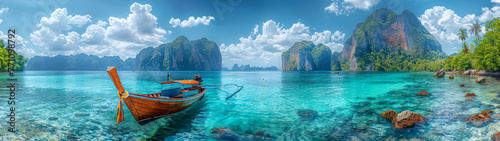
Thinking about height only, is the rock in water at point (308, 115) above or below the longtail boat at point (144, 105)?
below

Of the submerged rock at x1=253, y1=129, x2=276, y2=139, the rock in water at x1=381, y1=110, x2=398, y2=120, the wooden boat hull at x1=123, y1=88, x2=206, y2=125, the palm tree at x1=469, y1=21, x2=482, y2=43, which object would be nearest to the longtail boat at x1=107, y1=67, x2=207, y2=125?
the wooden boat hull at x1=123, y1=88, x2=206, y2=125

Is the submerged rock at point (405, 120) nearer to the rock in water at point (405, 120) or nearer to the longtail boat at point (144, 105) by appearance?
the rock in water at point (405, 120)

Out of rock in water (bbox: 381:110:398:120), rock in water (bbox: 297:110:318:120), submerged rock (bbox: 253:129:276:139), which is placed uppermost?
rock in water (bbox: 381:110:398:120)

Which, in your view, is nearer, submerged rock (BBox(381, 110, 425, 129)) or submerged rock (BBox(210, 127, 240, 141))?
submerged rock (BBox(210, 127, 240, 141))

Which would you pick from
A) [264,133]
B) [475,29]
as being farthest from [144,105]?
[475,29]

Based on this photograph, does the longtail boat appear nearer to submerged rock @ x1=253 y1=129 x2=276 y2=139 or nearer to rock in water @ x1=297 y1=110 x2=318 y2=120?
submerged rock @ x1=253 y1=129 x2=276 y2=139

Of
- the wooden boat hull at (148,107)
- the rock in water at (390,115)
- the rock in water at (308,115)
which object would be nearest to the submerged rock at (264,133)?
the rock in water at (308,115)

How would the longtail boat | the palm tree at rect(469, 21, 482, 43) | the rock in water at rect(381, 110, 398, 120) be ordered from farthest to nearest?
the palm tree at rect(469, 21, 482, 43), the rock in water at rect(381, 110, 398, 120), the longtail boat

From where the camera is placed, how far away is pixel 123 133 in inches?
466

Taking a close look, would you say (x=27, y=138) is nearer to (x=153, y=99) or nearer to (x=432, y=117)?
(x=153, y=99)

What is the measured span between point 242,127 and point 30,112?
17819 mm

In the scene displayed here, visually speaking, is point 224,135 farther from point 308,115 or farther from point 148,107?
point 308,115

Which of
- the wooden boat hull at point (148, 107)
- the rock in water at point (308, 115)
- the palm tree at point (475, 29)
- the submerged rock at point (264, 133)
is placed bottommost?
the submerged rock at point (264, 133)

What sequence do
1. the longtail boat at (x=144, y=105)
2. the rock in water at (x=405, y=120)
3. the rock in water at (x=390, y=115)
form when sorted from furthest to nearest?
the rock in water at (x=390, y=115)
the rock in water at (x=405, y=120)
the longtail boat at (x=144, y=105)
